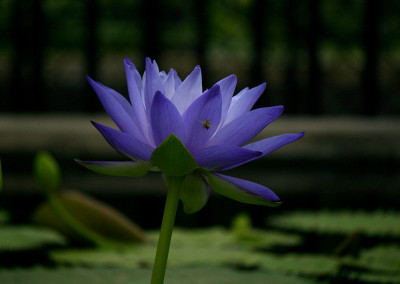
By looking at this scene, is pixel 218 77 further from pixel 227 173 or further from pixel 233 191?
pixel 233 191

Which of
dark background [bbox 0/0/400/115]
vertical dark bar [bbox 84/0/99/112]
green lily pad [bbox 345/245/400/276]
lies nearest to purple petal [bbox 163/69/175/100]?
green lily pad [bbox 345/245/400/276]

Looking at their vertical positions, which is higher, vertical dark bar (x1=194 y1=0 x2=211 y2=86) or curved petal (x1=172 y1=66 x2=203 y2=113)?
vertical dark bar (x1=194 y1=0 x2=211 y2=86)

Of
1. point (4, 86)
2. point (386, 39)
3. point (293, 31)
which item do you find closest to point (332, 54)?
point (386, 39)

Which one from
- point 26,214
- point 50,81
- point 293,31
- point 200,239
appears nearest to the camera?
point 200,239

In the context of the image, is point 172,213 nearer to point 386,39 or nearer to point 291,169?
point 291,169

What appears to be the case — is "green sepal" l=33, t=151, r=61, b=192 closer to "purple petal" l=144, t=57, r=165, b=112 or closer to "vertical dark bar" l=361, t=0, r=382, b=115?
"purple petal" l=144, t=57, r=165, b=112

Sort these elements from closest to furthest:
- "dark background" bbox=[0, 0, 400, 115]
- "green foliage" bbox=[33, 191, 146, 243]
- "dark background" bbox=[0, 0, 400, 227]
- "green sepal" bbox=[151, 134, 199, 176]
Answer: "green sepal" bbox=[151, 134, 199, 176], "green foliage" bbox=[33, 191, 146, 243], "dark background" bbox=[0, 0, 400, 227], "dark background" bbox=[0, 0, 400, 115]
